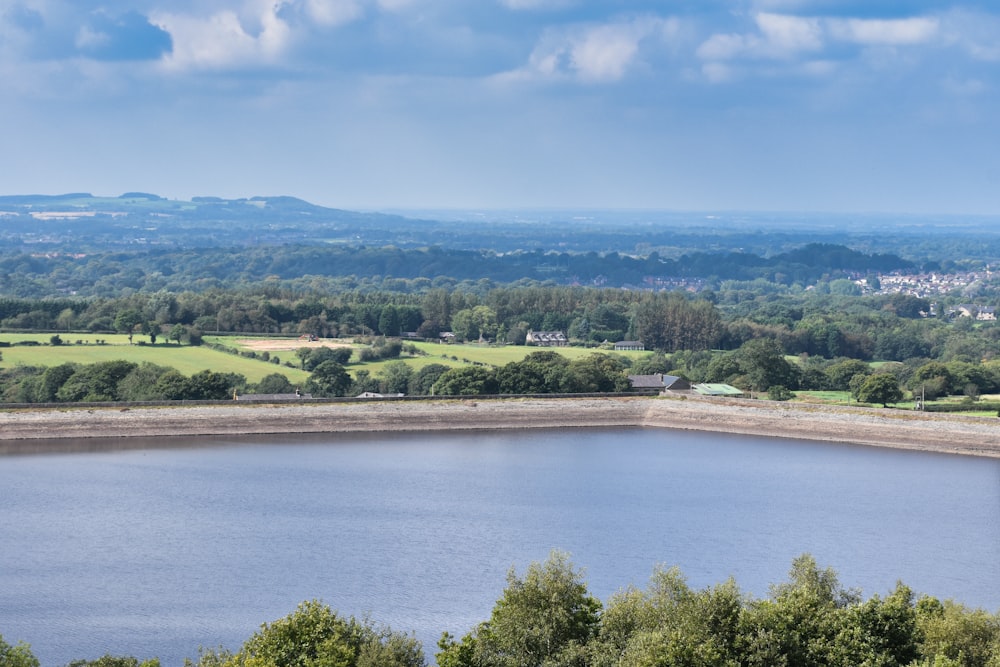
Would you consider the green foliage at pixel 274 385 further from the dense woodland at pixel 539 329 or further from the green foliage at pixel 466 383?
the green foliage at pixel 466 383

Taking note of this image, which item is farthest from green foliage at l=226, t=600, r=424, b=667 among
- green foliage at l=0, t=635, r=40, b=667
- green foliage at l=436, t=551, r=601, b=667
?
green foliage at l=0, t=635, r=40, b=667

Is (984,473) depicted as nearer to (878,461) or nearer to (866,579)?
(878,461)

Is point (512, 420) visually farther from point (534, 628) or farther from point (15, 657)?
point (15, 657)

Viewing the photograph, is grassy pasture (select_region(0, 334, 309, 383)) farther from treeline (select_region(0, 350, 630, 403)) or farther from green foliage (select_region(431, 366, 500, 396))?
green foliage (select_region(431, 366, 500, 396))

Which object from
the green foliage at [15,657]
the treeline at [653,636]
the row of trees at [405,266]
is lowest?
the row of trees at [405,266]

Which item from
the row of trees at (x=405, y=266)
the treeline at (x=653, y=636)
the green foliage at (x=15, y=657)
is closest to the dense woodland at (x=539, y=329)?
the green foliage at (x=15, y=657)

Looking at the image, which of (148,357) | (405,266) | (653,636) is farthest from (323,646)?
(405,266)
